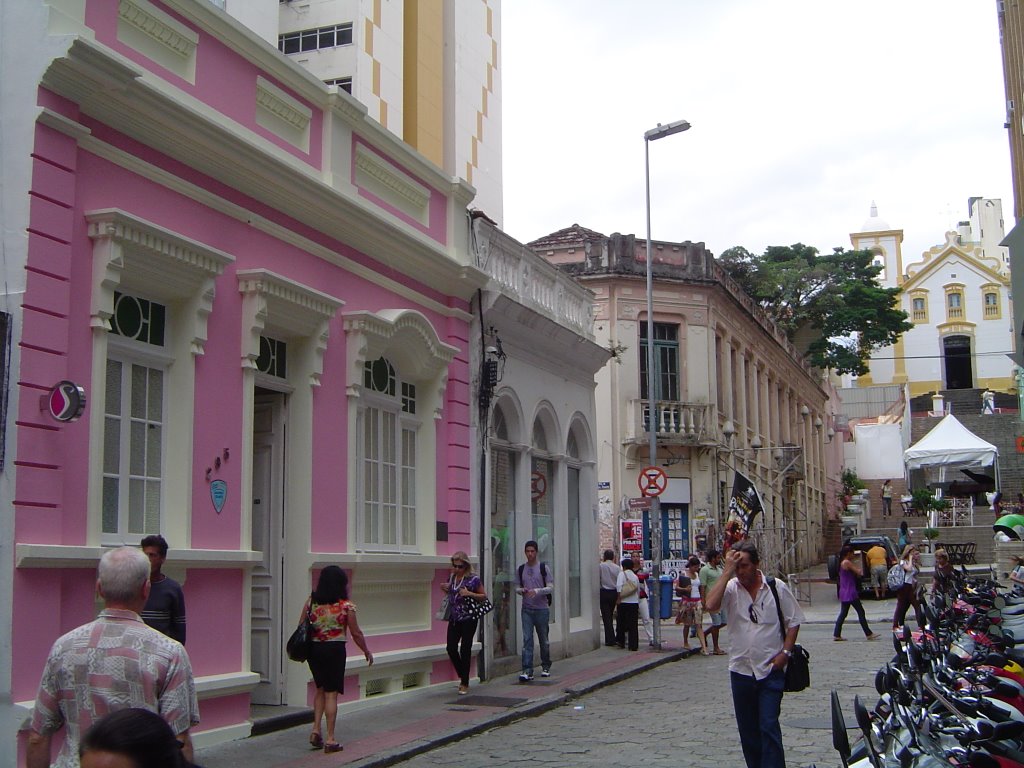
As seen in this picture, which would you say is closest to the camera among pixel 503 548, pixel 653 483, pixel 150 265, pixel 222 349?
pixel 150 265

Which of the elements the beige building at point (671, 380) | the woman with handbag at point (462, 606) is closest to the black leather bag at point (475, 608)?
the woman with handbag at point (462, 606)

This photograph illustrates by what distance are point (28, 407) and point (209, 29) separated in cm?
413

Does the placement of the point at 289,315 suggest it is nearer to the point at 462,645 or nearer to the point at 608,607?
the point at 462,645

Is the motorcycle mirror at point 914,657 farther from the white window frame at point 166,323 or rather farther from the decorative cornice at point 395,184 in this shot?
the decorative cornice at point 395,184

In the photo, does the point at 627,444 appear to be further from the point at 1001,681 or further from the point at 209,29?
the point at 1001,681

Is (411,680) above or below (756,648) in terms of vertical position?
below

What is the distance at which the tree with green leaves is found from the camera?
4609 centimetres

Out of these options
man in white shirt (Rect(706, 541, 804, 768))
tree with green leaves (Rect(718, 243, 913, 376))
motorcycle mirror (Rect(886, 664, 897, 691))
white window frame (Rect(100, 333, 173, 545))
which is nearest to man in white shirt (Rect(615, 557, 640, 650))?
white window frame (Rect(100, 333, 173, 545))

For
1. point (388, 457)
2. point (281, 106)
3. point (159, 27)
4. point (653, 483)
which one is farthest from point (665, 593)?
point (159, 27)

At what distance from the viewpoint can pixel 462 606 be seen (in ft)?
44.1

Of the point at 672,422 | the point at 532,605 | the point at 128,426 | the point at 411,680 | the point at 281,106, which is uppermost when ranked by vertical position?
the point at 281,106

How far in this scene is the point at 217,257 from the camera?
34.3 ft

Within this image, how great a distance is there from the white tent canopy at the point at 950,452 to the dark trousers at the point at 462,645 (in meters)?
19.6

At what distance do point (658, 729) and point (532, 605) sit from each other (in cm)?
387
